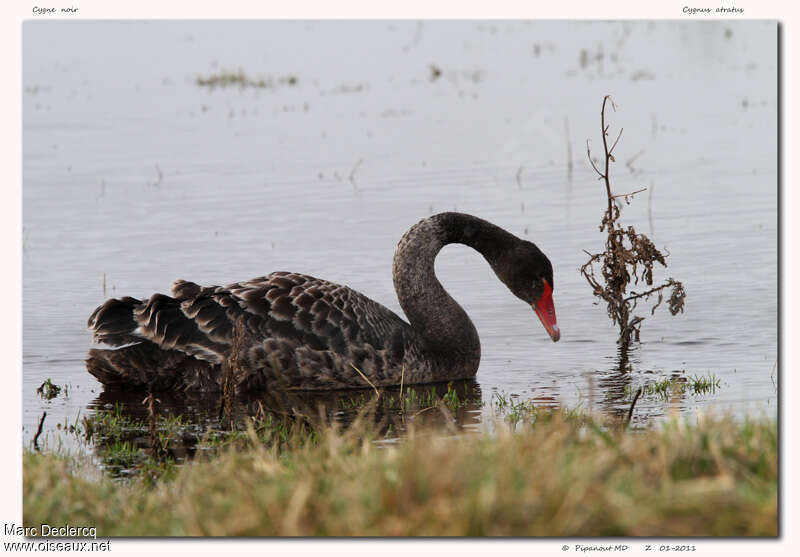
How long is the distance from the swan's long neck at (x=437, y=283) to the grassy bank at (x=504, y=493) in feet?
15.1

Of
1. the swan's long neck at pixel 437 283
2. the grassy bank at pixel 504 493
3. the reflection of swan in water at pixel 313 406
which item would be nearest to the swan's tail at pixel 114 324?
the reflection of swan in water at pixel 313 406

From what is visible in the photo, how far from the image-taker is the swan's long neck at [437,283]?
34.5 ft

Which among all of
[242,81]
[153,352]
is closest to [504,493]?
[153,352]

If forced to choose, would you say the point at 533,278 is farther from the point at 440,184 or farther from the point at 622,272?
the point at 440,184

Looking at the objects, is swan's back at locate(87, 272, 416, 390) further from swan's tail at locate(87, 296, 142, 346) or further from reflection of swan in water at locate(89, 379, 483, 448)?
reflection of swan in water at locate(89, 379, 483, 448)

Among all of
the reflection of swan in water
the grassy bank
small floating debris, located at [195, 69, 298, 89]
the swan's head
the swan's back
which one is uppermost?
small floating debris, located at [195, 69, 298, 89]

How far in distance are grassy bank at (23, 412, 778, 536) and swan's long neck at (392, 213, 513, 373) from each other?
4611mm

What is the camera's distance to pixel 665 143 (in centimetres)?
1983

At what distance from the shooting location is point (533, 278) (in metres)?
10.5

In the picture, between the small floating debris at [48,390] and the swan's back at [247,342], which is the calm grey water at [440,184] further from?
the swan's back at [247,342]

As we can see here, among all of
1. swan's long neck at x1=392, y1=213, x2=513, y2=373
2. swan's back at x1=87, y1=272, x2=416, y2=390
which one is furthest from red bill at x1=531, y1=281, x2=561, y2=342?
swan's back at x1=87, y1=272, x2=416, y2=390

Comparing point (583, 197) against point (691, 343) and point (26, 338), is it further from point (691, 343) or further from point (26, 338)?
point (26, 338)

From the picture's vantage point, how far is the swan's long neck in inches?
414

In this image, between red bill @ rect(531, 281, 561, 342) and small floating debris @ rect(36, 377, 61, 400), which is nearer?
small floating debris @ rect(36, 377, 61, 400)
